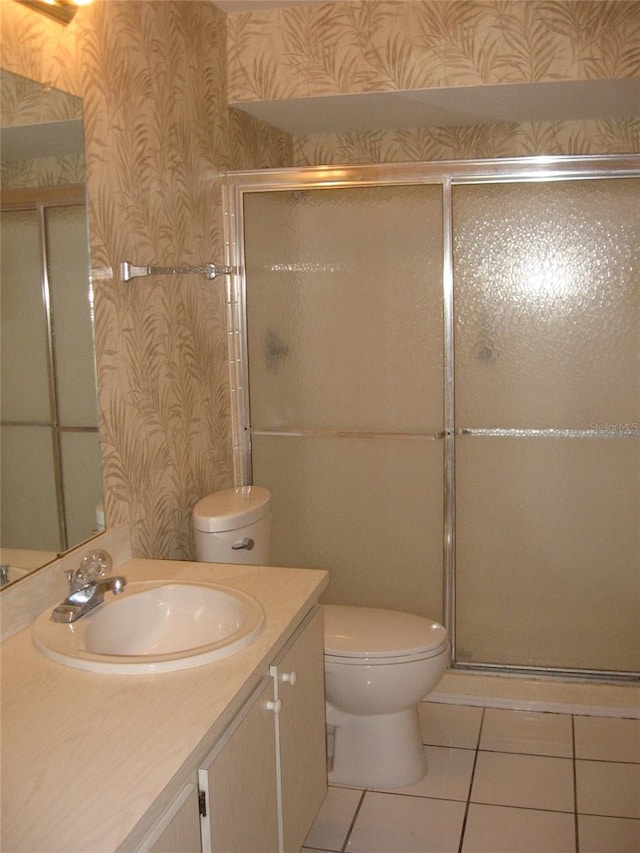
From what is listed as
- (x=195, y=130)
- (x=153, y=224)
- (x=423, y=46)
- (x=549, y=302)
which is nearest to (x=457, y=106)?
(x=423, y=46)

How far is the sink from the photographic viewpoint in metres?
1.50

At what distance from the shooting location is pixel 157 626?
1.81m

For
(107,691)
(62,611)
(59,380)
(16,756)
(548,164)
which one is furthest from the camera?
(548,164)

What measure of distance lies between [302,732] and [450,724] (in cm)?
113

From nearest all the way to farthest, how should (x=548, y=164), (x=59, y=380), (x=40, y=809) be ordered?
(x=40, y=809) → (x=59, y=380) → (x=548, y=164)

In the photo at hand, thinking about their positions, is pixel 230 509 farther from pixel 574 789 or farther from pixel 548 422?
pixel 574 789

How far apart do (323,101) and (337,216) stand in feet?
1.29

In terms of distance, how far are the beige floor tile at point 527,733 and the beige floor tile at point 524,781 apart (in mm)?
47

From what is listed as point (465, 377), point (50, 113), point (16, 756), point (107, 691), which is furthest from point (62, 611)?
point (465, 377)

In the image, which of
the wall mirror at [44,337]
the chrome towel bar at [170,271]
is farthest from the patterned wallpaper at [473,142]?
the wall mirror at [44,337]

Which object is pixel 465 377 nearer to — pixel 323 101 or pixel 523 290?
pixel 523 290

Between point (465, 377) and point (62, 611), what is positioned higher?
point (465, 377)

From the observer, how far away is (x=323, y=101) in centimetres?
287

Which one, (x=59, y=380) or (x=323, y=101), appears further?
(x=323, y=101)
